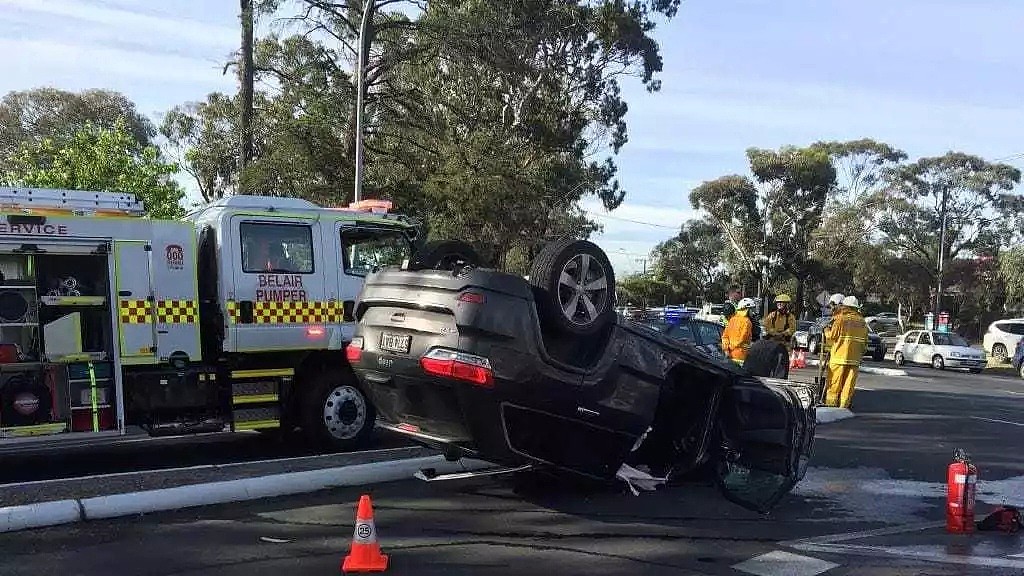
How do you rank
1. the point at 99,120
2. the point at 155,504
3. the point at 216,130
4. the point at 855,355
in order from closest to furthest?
the point at 155,504
the point at 855,355
the point at 216,130
the point at 99,120

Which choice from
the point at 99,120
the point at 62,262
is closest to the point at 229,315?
the point at 62,262

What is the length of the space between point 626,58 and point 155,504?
28726 millimetres

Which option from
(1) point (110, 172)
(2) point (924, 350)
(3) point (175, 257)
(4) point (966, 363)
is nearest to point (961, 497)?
(3) point (175, 257)

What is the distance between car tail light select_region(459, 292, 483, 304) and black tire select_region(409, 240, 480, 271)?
20.0 inches

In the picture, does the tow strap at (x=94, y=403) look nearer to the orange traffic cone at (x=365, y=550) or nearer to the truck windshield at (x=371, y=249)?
the truck windshield at (x=371, y=249)

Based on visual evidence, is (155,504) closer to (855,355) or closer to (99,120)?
(855,355)

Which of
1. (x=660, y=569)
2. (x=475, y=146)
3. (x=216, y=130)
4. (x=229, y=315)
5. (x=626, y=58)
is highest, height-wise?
(x=626, y=58)

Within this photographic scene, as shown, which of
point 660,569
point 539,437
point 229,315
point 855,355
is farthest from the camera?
point 855,355

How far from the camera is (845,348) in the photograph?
41.4ft

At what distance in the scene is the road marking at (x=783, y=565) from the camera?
539cm

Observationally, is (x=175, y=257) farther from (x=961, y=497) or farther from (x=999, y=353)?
(x=999, y=353)

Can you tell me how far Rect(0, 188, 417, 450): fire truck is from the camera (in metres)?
7.62

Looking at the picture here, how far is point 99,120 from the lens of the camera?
4119 cm

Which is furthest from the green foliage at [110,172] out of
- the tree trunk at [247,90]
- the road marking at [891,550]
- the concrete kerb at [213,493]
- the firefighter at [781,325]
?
the road marking at [891,550]
